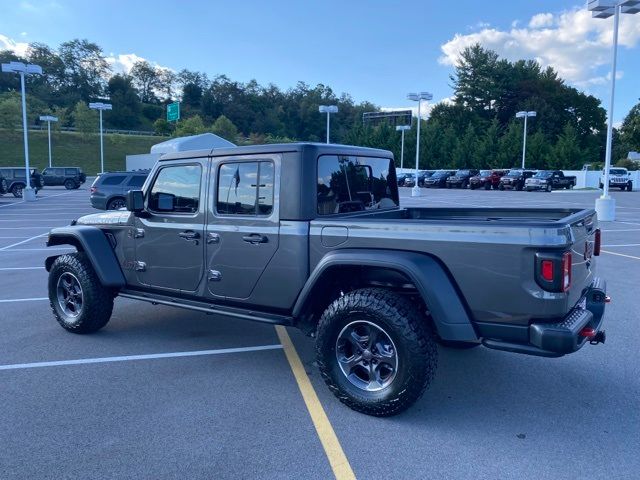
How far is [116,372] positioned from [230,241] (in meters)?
1.54

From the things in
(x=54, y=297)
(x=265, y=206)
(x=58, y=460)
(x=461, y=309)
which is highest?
(x=265, y=206)

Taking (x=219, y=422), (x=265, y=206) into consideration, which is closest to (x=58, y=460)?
(x=219, y=422)

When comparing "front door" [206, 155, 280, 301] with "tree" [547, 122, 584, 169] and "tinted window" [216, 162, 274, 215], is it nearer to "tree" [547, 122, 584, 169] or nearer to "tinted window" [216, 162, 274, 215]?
"tinted window" [216, 162, 274, 215]

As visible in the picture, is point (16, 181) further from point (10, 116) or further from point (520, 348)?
point (10, 116)

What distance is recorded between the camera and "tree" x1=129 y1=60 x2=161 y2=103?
128m

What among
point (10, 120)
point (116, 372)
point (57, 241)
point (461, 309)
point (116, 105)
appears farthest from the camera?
point (116, 105)

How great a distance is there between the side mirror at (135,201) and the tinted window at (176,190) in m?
0.13

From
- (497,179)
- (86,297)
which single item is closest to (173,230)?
(86,297)

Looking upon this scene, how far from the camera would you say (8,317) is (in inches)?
251

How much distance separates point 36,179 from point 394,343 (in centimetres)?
3337

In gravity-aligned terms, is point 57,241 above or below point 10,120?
below

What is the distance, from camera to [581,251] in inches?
151

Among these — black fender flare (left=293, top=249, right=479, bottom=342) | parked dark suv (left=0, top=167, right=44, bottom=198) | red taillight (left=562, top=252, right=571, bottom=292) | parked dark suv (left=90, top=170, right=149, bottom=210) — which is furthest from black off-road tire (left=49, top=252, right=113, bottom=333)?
parked dark suv (left=0, top=167, right=44, bottom=198)

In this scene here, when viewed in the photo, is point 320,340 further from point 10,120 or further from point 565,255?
point 10,120
